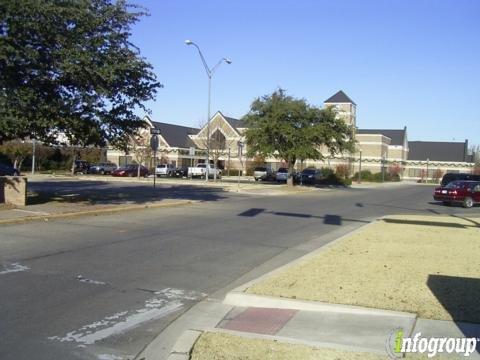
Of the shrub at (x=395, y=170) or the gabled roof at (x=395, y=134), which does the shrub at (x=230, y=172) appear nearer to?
the shrub at (x=395, y=170)

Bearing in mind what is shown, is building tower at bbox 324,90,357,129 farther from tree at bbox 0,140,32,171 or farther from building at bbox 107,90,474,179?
tree at bbox 0,140,32,171

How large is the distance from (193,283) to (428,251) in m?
5.46

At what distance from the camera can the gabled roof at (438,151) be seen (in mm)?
117812

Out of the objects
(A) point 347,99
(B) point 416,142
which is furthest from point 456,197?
(B) point 416,142

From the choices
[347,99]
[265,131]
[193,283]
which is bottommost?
[193,283]

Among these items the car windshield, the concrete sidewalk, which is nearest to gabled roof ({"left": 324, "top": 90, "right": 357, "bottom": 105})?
the car windshield

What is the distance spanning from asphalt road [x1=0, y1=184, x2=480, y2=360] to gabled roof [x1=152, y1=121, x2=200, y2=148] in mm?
70736

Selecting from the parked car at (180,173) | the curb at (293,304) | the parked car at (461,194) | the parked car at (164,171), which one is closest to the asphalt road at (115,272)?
the curb at (293,304)

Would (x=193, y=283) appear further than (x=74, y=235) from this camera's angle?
No

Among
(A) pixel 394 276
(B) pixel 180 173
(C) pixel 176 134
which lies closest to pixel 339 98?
(C) pixel 176 134

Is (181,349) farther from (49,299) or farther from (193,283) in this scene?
(193,283)

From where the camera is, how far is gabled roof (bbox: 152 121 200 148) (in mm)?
88688

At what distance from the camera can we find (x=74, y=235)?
44.3ft

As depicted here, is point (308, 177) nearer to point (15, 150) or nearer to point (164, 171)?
point (164, 171)
